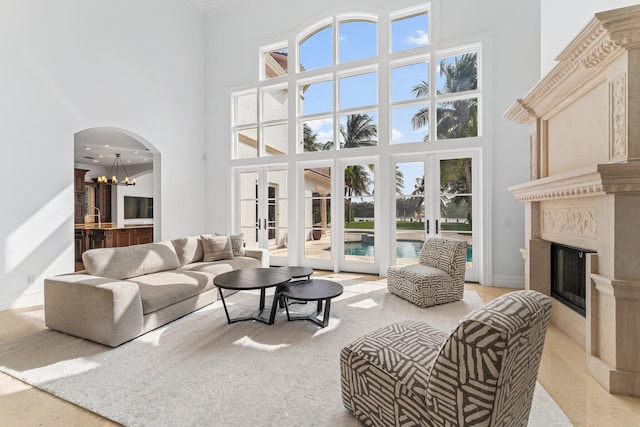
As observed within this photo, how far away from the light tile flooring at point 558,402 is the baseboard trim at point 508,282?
2.16 m

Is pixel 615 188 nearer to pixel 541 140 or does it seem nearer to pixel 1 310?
pixel 541 140

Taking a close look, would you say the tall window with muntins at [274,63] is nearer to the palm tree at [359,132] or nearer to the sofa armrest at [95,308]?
the palm tree at [359,132]

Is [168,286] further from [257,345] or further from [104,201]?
[104,201]

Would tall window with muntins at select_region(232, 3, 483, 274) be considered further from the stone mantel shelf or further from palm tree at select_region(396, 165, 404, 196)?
the stone mantel shelf

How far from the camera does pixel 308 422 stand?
176cm

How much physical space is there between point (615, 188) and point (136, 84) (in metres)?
6.55

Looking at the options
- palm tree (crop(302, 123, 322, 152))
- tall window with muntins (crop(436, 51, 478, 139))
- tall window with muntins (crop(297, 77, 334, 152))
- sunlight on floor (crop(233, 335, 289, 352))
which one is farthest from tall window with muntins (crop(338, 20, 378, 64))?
sunlight on floor (crop(233, 335, 289, 352))

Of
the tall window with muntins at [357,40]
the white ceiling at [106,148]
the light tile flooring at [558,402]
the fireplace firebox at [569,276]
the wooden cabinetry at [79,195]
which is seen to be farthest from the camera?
the wooden cabinetry at [79,195]

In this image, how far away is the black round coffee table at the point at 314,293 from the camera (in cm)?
301

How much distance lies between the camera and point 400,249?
546 cm

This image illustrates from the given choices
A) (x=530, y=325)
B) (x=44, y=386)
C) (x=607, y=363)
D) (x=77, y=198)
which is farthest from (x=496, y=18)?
(x=77, y=198)

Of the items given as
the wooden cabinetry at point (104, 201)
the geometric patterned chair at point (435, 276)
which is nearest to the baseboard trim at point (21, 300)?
the geometric patterned chair at point (435, 276)

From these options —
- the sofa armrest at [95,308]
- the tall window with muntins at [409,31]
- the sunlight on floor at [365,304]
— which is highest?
the tall window with muntins at [409,31]

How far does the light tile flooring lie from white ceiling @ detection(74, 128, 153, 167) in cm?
495
